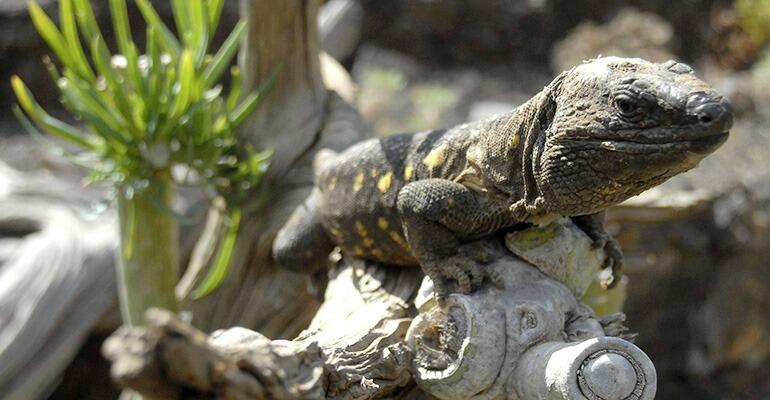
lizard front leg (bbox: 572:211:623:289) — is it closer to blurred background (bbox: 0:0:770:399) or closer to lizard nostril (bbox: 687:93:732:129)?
lizard nostril (bbox: 687:93:732:129)

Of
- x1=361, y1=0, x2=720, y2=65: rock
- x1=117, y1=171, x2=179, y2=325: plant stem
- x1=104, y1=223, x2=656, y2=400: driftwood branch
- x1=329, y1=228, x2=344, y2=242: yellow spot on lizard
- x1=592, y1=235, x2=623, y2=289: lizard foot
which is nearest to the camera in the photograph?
x1=104, y1=223, x2=656, y2=400: driftwood branch

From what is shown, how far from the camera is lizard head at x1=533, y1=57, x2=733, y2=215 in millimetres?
1608

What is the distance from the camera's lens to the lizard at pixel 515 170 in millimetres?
1646

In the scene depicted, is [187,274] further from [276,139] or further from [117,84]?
[117,84]

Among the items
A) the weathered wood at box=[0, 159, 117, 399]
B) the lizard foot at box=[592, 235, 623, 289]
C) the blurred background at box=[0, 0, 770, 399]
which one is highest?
the lizard foot at box=[592, 235, 623, 289]

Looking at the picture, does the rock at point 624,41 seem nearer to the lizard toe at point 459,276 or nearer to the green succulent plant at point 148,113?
the green succulent plant at point 148,113

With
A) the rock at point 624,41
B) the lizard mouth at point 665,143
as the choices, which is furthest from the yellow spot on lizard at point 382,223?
the rock at point 624,41

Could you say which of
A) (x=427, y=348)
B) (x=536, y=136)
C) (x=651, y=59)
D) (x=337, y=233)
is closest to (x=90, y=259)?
(x=337, y=233)

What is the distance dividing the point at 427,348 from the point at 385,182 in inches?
20.2

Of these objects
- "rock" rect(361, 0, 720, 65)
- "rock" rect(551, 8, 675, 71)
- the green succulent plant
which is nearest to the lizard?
the green succulent plant

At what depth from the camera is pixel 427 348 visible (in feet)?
6.45

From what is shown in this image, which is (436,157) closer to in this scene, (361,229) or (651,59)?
(361,229)

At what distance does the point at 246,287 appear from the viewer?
11.0ft

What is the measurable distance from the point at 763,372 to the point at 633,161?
438 centimetres
